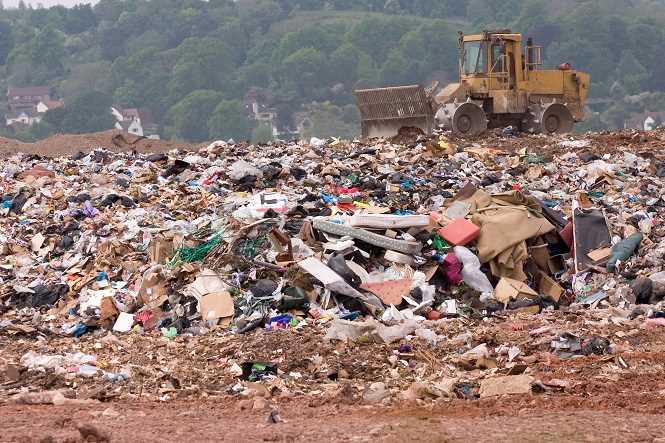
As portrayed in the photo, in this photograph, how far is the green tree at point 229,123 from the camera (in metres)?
65.1

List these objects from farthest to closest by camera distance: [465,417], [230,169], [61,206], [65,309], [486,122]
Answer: [486,122] < [230,169] < [61,206] < [65,309] < [465,417]

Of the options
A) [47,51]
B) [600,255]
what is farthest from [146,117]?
[600,255]

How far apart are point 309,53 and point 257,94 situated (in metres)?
4.92

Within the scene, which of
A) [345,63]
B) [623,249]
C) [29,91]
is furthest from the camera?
[29,91]

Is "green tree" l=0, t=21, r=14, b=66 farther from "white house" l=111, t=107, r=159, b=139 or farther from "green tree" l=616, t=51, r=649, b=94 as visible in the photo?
"green tree" l=616, t=51, r=649, b=94

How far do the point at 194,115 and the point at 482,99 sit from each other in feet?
160

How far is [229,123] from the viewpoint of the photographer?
6606 cm

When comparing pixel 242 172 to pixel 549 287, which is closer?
pixel 549 287

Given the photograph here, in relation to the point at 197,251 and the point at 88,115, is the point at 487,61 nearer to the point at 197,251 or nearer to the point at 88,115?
the point at 197,251

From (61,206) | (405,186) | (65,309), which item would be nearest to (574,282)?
(405,186)

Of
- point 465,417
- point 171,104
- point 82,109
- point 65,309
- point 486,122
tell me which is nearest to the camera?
point 465,417

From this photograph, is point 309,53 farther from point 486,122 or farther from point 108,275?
point 108,275

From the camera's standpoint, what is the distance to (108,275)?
37.6 feet

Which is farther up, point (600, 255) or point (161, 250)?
point (161, 250)
